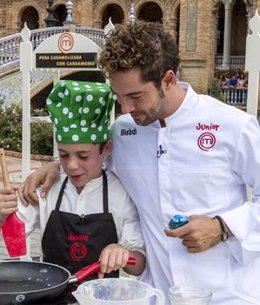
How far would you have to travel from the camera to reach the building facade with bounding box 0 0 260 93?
2447 cm

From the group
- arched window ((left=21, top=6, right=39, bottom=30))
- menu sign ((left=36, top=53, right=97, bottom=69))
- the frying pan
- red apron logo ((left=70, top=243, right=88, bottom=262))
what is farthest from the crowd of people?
the frying pan

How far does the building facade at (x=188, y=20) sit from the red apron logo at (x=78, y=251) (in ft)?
55.5

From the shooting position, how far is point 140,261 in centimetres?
245

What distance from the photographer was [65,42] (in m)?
5.36

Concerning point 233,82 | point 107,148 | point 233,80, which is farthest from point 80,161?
→ point 233,80

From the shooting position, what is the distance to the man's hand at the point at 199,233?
221 centimetres

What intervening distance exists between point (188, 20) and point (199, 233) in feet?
76.1

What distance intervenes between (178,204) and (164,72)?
0.54m

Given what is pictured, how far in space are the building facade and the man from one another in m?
16.8

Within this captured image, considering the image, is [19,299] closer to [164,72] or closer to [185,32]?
[164,72]

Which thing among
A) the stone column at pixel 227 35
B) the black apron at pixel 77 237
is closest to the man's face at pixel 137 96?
the black apron at pixel 77 237

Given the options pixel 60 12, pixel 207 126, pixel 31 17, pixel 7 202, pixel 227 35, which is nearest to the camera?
pixel 7 202

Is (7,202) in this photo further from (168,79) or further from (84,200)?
(168,79)

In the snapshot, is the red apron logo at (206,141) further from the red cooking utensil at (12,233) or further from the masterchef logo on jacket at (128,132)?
the red cooking utensil at (12,233)
